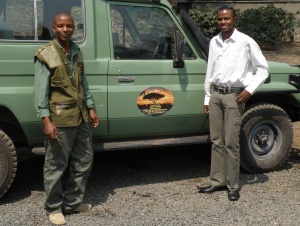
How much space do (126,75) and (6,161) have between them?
138 centimetres

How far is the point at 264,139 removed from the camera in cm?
550

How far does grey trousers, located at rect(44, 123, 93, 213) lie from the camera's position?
13.2 ft

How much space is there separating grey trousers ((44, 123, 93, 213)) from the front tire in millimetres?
1921

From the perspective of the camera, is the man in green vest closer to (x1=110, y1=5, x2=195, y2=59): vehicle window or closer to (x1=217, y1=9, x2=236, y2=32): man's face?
(x1=110, y1=5, x2=195, y2=59): vehicle window

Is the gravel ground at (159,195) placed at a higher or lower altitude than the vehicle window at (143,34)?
lower

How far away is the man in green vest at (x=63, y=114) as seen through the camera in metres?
3.84

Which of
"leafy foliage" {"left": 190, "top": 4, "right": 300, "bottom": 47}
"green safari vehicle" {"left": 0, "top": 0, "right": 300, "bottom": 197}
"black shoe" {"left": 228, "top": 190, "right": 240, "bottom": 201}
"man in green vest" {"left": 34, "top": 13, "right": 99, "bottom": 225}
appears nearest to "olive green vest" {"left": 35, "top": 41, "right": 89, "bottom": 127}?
"man in green vest" {"left": 34, "top": 13, "right": 99, "bottom": 225}

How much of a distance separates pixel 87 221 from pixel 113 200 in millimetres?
539

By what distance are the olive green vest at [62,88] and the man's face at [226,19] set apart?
1.41m

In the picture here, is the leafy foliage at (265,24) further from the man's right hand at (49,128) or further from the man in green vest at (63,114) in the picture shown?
the man's right hand at (49,128)

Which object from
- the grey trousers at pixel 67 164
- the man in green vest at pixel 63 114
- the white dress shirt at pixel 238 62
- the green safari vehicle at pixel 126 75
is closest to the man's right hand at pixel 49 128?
the man in green vest at pixel 63 114

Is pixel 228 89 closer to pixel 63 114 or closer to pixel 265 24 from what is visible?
pixel 63 114

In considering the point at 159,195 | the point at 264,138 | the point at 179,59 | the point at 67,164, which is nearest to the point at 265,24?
the point at 264,138

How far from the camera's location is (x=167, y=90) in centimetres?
484
